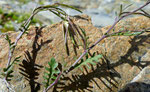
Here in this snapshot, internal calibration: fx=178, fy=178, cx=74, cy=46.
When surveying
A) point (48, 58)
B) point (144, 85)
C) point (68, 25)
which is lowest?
point (144, 85)

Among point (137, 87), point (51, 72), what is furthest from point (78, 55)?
point (137, 87)

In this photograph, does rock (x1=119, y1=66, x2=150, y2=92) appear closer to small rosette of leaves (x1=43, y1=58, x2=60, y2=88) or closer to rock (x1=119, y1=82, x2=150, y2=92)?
rock (x1=119, y1=82, x2=150, y2=92)

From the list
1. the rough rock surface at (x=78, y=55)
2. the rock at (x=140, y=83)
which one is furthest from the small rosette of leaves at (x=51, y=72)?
the rock at (x=140, y=83)

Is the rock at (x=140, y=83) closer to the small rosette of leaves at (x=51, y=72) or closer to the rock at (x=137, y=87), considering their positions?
the rock at (x=137, y=87)

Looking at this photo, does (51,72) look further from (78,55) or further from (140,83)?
(140,83)

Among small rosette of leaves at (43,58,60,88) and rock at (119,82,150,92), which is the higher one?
small rosette of leaves at (43,58,60,88)

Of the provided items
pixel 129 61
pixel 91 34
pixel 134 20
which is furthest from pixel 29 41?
pixel 134 20

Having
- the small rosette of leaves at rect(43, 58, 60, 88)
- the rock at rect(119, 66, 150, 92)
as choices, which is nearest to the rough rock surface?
the rock at rect(119, 66, 150, 92)

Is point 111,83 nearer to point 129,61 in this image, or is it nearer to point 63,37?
point 129,61
